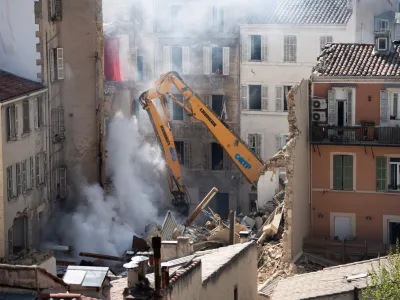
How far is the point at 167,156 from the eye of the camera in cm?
7056

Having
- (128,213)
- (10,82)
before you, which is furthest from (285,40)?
(10,82)

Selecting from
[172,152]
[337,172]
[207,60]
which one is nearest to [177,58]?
[207,60]

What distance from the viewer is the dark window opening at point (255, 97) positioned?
78.1m

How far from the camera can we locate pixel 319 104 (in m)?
60.3

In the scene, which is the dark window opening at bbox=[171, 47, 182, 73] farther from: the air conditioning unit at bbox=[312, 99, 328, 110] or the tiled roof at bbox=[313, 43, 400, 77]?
the air conditioning unit at bbox=[312, 99, 328, 110]

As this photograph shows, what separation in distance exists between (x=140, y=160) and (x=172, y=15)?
31.7 ft

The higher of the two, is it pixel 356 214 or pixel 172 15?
pixel 172 15

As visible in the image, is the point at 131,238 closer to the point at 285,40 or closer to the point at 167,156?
the point at 167,156

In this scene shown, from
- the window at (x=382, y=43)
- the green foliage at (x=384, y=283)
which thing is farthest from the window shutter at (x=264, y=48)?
the green foliage at (x=384, y=283)

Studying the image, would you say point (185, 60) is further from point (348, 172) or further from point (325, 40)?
point (348, 172)

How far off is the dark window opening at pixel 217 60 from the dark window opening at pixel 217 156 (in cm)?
412

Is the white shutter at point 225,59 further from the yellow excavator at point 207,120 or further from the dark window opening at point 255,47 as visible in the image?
the yellow excavator at point 207,120

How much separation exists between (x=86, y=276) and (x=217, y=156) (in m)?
40.7

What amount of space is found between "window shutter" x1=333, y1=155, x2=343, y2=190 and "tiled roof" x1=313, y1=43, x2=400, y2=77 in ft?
11.8
